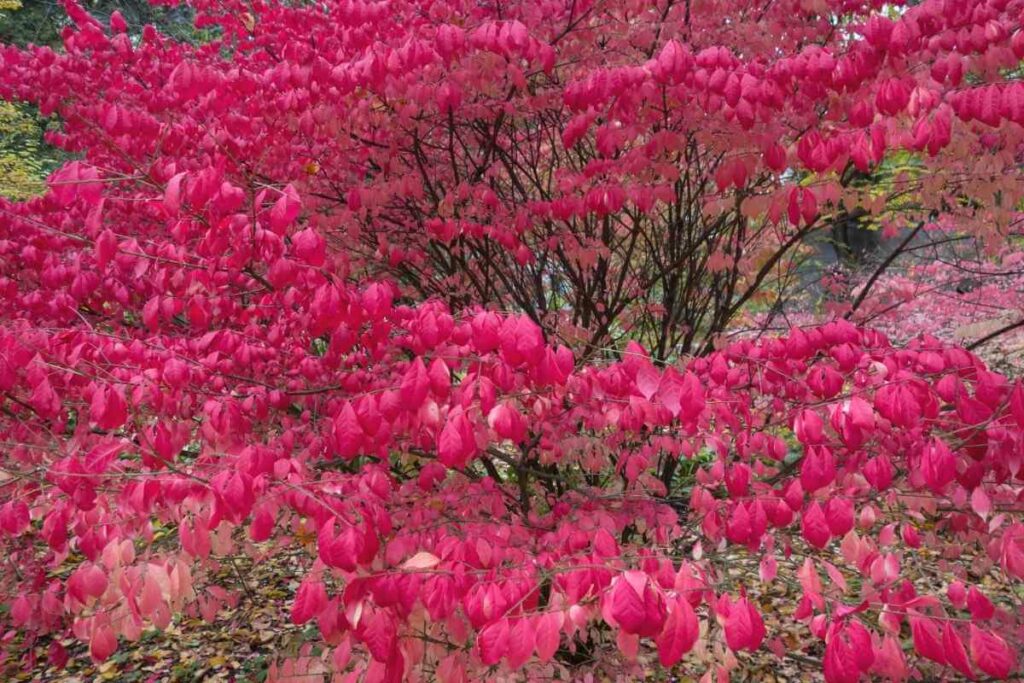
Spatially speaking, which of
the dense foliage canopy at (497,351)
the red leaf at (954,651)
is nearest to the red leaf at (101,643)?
the dense foliage canopy at (497,351)

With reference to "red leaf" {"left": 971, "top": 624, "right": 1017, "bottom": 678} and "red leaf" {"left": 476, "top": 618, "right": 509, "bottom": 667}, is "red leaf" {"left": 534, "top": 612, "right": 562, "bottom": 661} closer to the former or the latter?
"red leaf" {"left": 476, "top": 618, "right": 509, "bottom": 667}

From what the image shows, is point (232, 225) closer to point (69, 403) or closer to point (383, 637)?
point (383, 637)

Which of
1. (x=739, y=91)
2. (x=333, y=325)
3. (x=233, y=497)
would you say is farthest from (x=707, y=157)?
(x=233, y=497)

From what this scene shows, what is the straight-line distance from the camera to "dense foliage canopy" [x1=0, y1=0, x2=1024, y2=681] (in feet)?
6.70

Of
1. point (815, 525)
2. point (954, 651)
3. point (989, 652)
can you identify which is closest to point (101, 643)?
point (815, 525)

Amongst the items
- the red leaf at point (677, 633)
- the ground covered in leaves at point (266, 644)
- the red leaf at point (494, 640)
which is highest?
the red leaf at point (677, 633)

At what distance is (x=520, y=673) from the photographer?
3096mm

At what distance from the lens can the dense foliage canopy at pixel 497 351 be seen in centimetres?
204

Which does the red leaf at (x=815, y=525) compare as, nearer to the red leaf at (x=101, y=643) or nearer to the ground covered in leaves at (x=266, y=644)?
the ground covered in leaves at (x=266, y=644)

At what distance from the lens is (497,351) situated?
7.19 ft

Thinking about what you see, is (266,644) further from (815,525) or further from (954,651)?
(954,651)

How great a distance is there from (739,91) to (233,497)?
2.35m

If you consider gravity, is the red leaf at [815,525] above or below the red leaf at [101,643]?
above

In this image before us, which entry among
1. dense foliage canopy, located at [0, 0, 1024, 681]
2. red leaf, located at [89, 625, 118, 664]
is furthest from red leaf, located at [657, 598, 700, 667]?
red leaf, located at [89, 625, 118, 664]
